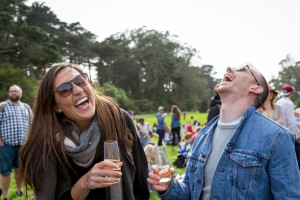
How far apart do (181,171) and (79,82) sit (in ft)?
19.8

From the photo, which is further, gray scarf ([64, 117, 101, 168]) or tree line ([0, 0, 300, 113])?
tree line ([0, 0, 300, 113])

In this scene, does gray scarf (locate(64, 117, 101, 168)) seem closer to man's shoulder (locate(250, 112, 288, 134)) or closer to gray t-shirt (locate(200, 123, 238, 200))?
gray t-shirt (locate(200, 123, 238, 200))

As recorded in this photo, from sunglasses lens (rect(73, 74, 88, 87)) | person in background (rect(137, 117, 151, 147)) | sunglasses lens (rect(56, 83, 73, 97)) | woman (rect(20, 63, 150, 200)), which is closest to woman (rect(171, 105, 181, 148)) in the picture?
person in background (rect(137, 117, 151, 147))

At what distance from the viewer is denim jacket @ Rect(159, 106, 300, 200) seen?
1.44 metres

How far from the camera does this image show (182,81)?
57.2 m

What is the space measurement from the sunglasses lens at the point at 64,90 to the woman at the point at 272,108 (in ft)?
13.6

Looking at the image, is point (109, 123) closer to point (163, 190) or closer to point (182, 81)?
point (163, 190)

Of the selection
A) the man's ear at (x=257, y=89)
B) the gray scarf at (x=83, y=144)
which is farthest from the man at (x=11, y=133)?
the man's ear at (x=257, y=89)

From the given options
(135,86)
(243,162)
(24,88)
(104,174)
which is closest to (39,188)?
(104,174)

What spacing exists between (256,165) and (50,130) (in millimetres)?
1652

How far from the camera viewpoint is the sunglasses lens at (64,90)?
76.1 inches

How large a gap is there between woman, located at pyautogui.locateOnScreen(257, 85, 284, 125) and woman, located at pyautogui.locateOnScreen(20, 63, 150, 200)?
3.72 metres

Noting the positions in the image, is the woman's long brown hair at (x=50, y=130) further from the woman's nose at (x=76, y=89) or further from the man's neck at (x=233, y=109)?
the man's neck at (x=233, y=109)

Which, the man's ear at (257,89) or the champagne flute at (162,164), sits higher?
the man's ear at (257,89)
